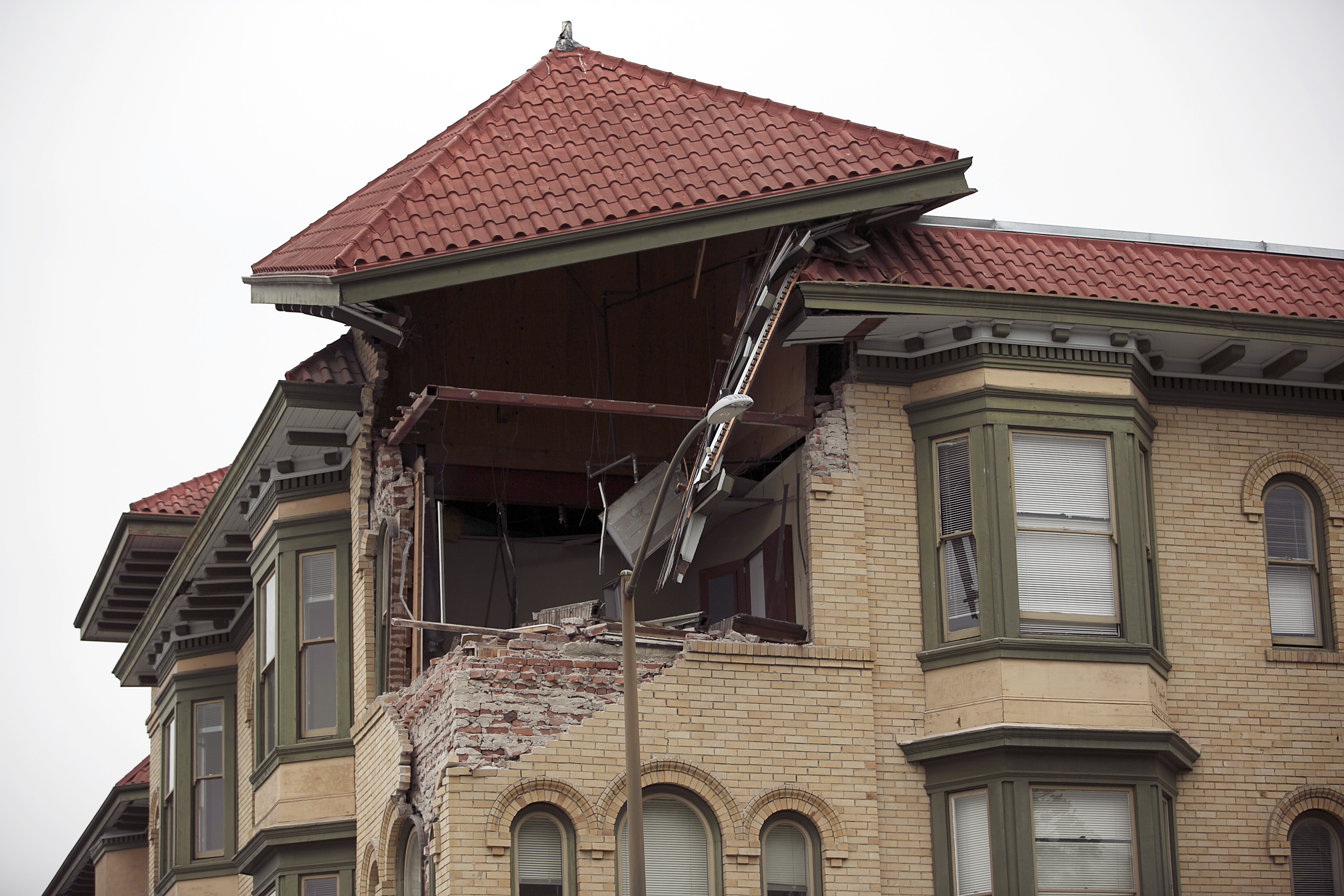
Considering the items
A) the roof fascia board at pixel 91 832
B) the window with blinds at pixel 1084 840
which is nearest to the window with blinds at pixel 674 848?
the window with blinds at pixel 1084 840

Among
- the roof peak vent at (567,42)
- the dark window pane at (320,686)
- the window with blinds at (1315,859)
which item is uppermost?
the roof peak vent at (567,42)

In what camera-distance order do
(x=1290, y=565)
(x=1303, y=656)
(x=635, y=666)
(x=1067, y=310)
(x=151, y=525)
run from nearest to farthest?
(x=635, y=666), (x=1067, y=310), (x=1303, y=656), (x=1290, y=565), (x=151, y=525)

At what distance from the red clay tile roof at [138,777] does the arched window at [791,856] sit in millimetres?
18344

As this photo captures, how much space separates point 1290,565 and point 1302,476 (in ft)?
3.16

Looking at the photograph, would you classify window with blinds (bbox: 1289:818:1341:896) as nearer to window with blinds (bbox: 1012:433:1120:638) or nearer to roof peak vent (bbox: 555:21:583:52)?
window with blinds (bbox: 1012:433:1120:638)

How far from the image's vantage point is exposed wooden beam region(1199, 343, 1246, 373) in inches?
823

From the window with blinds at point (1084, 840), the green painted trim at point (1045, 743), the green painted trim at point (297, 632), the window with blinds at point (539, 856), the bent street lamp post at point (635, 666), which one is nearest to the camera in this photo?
the bent street lamp post at point (635, 666)

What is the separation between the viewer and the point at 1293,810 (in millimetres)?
20281

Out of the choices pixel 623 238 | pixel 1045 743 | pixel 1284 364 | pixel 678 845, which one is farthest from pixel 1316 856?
pixel 623 238

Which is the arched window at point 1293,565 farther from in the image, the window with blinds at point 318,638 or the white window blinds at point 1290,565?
the window with blinds at point 318,638

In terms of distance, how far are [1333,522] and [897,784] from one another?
5585 mm

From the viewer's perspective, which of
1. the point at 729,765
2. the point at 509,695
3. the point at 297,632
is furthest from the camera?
the point at 297,632

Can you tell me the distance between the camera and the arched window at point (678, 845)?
18.7 m

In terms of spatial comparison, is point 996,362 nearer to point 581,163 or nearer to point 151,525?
point 581,163
